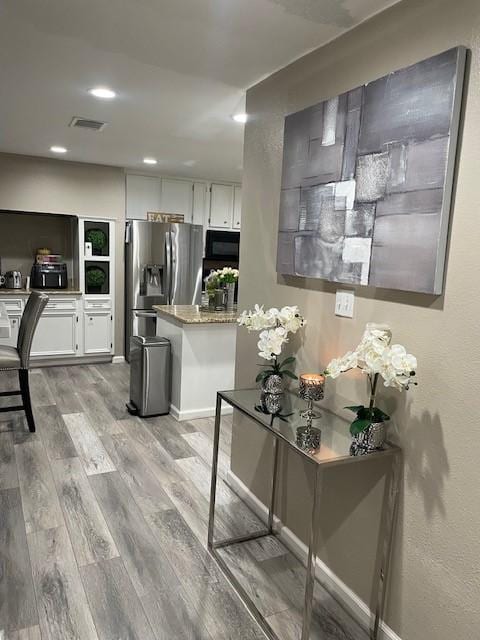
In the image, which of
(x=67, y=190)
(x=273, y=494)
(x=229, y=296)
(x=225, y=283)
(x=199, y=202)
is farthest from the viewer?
(x=199, y=202)

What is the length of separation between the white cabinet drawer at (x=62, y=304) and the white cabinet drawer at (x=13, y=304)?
0.28m

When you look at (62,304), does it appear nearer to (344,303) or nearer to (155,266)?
(155,266)

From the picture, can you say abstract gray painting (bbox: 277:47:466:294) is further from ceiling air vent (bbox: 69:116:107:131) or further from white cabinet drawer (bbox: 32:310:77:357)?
white cabinet drawer (bbox: 32:310:77:357)

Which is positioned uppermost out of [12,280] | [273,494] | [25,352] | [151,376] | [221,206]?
[221,206]

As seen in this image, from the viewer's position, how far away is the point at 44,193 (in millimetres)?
5141

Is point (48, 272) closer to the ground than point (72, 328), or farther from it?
farther from it

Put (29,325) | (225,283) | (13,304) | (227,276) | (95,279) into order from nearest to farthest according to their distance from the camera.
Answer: (29,325), (227,276), (225,283), (13,304), (95,279)

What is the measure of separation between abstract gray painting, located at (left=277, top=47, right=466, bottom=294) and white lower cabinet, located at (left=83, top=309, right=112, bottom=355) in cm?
388

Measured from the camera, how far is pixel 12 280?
17.3 feet

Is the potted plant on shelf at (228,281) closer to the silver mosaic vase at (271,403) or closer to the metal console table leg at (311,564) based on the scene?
the silver mosaic vase at (271,403)

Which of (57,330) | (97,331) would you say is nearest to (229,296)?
(97,331)

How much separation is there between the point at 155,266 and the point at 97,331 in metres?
1.04

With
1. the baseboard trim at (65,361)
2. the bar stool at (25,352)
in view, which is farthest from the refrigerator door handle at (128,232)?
the bar stool at (25,352)

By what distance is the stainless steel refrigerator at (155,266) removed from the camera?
5.36 m
